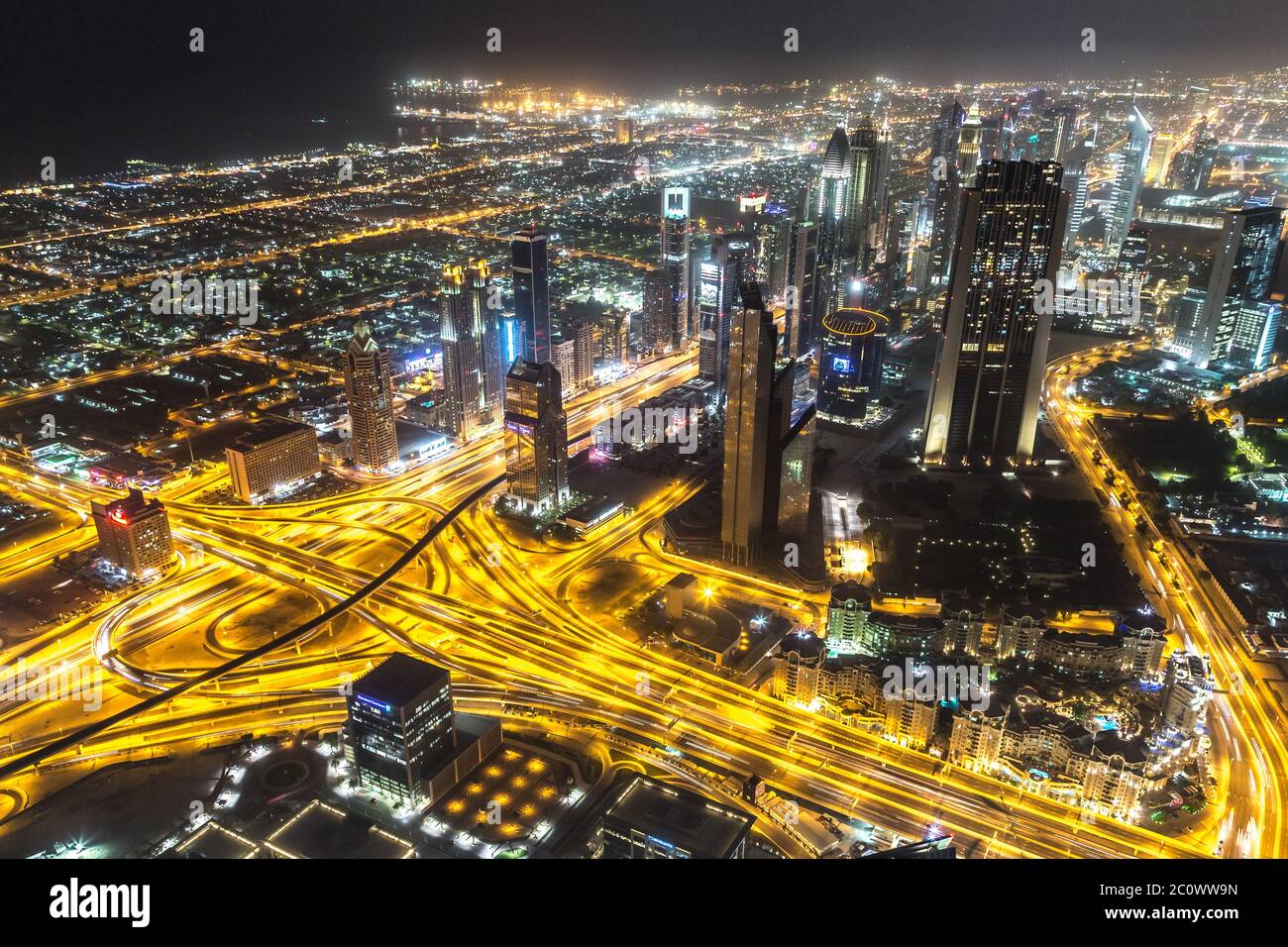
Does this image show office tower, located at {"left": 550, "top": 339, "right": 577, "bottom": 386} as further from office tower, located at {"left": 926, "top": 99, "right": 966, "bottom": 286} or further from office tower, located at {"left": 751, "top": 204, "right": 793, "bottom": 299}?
office tower, located at {"left": 926, "top": 99, "right": 966, "bottom": 286}

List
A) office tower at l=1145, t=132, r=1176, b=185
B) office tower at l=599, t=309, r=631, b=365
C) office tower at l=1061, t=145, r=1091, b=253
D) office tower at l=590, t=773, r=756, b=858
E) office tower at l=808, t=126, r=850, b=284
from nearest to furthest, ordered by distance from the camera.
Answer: office tower at l=590, t=773, r=756, b=858 → office tower at l=599, t=309, r=631, b=365 → office tower at l=808, t=126, r=850, b=284 → office tower at l=1061, t=145, r=1091, b=253 → office tower at l=1145, t=132, r=1176, b=185

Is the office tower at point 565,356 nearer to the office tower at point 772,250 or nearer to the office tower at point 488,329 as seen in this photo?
the office tower at point 488,329

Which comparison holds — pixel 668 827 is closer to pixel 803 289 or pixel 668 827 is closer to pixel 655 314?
pixel 803 289

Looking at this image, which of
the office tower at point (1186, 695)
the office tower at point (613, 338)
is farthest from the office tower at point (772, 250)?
the office tower at point (1186, 695)

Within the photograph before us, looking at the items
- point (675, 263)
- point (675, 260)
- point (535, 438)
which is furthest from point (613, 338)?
point (535, 438)

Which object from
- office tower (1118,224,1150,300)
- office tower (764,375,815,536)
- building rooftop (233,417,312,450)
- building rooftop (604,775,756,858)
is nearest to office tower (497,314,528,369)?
building rooftop (233,417,312,450)
